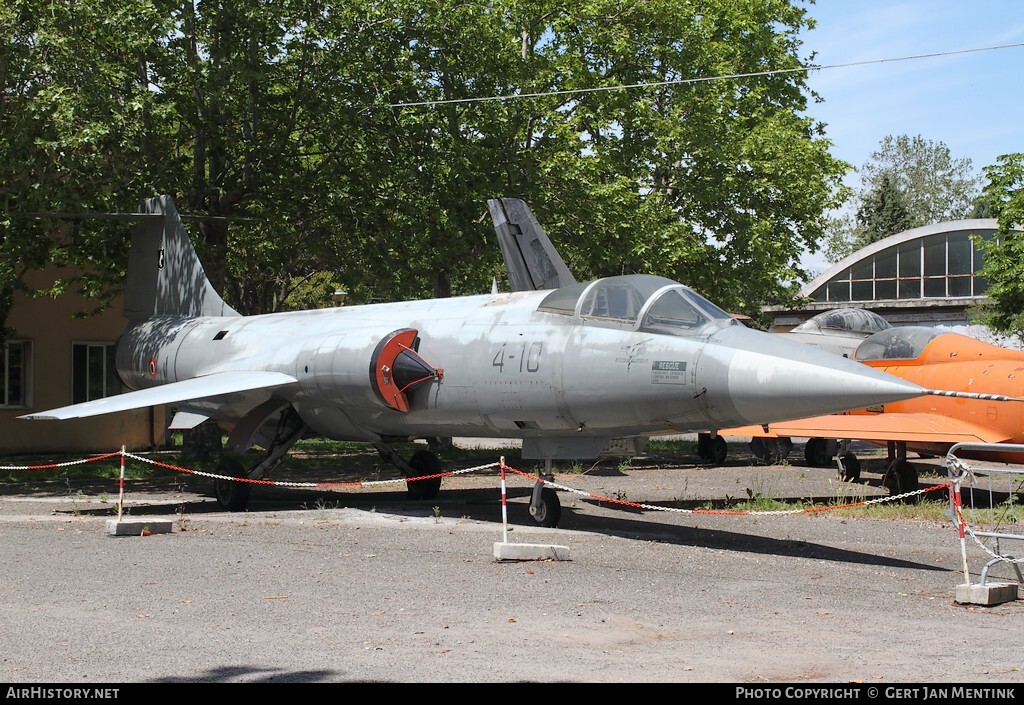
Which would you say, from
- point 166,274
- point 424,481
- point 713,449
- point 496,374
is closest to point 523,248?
point 424,481

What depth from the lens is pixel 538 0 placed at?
28.3m

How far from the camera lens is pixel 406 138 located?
80.1 feet

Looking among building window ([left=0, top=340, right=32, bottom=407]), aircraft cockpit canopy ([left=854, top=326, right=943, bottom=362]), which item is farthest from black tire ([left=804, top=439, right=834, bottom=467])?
building window ([left=0, top=340, right=32, bottom=407])

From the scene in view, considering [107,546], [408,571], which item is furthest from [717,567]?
[107,546]

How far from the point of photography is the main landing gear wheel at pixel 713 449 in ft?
82.1

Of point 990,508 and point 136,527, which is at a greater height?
point 990,508

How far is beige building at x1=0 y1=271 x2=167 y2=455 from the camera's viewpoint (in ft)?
90.4

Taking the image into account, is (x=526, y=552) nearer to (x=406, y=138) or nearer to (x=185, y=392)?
(x=185, y=392)

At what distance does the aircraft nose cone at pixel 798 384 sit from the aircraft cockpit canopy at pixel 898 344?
7786 mm

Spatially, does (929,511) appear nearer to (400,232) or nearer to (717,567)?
(717,567)

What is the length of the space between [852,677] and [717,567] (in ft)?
14.3

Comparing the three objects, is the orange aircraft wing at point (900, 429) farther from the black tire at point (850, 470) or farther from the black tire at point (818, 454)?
the black tire at point (818, 454)

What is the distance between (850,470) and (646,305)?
915 centimetres

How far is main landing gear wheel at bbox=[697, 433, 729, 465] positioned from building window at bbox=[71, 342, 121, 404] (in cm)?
1521
